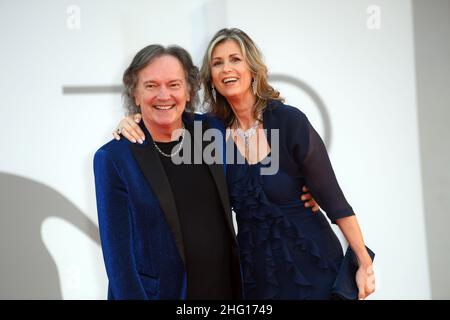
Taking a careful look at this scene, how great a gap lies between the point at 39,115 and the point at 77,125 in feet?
0.74

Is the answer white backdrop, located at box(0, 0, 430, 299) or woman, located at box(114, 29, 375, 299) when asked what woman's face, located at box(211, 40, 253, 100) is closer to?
woman, located at box(114, 29, 375, 299)

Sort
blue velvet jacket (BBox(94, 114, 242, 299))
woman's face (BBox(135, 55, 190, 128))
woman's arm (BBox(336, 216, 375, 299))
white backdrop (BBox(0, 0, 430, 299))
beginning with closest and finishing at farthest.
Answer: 1. blue velvet jacket (BBox(94, 114, 242, 299))
2. woman's face (BBox(135, 55, 190, 128))
3. woman's arm (BBox(336, 216, 375, 299))
4. white backdrop (BBox(0, 0, 430, 299))

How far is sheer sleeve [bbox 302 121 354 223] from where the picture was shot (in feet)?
5.86

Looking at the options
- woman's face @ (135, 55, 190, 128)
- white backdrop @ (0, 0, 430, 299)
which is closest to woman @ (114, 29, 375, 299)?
woman's face @ (135, 55, 190, 128)

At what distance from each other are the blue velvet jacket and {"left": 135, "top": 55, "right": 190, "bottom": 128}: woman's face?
148mm

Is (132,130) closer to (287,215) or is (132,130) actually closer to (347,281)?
(287,215)

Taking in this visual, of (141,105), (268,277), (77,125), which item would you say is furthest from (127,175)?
(77,125)

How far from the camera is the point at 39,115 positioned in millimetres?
2680

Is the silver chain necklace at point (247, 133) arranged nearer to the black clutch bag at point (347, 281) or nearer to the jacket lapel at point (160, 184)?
the jacket lapel at point (160, 184)

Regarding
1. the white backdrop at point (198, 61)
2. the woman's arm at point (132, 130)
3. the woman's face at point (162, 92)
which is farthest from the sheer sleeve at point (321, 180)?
the white backdrop at point (198, 61)

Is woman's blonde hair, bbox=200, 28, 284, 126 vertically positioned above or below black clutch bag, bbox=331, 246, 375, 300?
above

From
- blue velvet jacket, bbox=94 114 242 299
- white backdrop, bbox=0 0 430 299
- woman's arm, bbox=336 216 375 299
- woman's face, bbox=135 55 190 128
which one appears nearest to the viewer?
blue velvet jacket, bbox=94 114 242 299

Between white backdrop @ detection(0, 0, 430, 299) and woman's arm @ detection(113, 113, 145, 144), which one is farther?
white backdrop @ detection(0, 0, 430, 299)

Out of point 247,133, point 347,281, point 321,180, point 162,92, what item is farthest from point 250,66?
point 347,281
